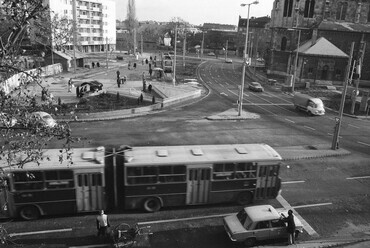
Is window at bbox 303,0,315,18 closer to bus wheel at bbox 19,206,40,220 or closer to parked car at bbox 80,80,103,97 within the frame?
parked car at bbox 80,80,103,97

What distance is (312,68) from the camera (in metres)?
66.8

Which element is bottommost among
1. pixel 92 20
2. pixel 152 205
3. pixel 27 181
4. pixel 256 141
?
pixel 256 141

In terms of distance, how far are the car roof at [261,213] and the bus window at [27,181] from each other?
957cm

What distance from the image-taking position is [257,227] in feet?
46.9

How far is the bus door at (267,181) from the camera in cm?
1744

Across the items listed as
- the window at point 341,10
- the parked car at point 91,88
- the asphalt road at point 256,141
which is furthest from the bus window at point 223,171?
the window at point 341,10

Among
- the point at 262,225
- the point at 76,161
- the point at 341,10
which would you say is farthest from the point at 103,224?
the point at 341,10

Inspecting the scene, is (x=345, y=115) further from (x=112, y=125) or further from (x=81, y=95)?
(x=81, y=95)

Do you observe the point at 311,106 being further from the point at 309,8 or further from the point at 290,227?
the point at 309,8

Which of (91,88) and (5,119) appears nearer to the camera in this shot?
(5,119)

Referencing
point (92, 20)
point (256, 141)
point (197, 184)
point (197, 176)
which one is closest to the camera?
point (197, 176)

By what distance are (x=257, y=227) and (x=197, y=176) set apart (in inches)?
153

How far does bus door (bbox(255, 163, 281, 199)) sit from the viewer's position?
17.4m

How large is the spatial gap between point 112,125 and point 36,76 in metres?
25.1
